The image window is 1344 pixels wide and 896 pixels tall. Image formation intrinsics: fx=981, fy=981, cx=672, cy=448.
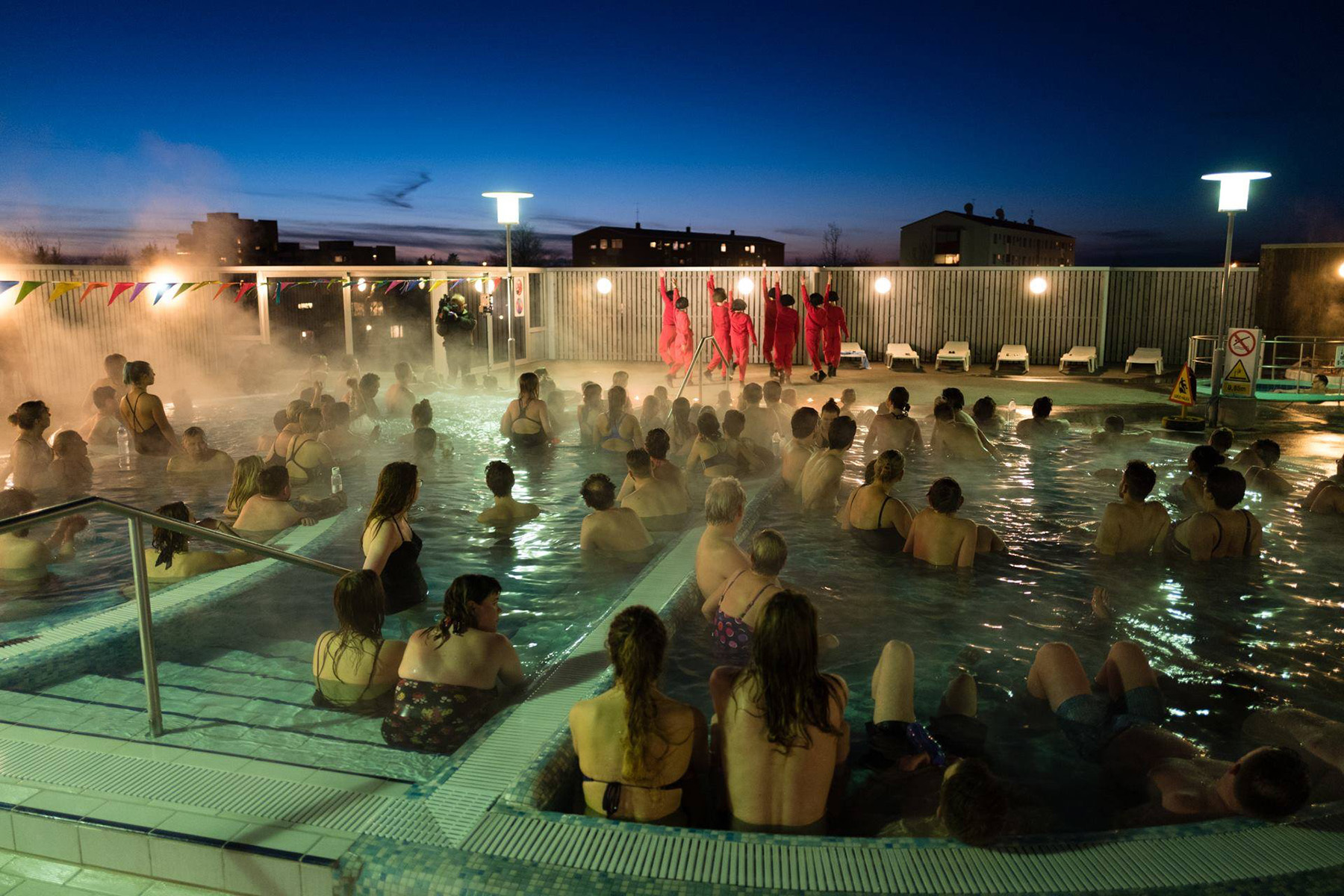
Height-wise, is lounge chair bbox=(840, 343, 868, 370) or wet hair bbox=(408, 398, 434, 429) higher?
lounge chair bbox=(840, 343, 868, 370)

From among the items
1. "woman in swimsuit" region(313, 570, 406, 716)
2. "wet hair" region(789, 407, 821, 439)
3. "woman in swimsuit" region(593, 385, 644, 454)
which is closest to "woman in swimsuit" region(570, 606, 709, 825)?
"woman in swimsuit" region(313, 570, 406, 716)

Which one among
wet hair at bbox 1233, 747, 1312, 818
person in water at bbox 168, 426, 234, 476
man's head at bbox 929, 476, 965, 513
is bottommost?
wet hair at bbox 1233, 747, 1312, 818

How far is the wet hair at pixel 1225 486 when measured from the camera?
692 cm

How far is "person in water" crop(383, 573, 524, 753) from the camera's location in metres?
4.28

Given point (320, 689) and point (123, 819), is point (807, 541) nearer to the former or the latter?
point (320, 689)

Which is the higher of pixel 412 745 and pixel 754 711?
pixel 754 711

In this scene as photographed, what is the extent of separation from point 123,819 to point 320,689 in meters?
1.40

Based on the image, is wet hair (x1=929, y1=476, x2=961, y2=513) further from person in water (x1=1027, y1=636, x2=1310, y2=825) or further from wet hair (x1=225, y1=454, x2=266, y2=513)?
wet hair (x1=225, y1=454, x2=266, y2=513)

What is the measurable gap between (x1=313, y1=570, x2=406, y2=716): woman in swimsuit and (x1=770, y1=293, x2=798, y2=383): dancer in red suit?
43.1 ft

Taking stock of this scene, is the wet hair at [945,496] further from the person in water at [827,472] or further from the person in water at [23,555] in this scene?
the person in water at [23,555]

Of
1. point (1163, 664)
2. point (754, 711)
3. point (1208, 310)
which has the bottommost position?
point (1163, 664)

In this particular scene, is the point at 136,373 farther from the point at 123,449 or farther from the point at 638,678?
the point at 638,678

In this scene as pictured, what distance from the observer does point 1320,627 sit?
6.37 meters

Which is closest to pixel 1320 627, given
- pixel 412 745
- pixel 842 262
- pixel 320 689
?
pixel 412 745
